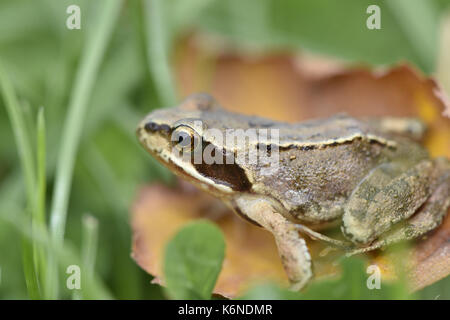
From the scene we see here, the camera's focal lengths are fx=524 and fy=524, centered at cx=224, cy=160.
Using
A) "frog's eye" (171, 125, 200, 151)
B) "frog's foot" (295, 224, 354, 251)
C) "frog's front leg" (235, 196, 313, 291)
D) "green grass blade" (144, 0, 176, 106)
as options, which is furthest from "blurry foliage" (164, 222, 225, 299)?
"green grass blade" (144, 0, 176, 106)

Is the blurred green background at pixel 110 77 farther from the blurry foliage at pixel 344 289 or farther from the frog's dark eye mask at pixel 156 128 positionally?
the blurry foliage at pixel 344 289

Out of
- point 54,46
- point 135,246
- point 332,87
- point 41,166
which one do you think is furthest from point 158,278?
point 54,46

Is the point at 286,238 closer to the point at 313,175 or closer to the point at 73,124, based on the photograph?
the point at 313,175

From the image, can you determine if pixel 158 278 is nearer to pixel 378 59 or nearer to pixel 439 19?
pixel 378 59

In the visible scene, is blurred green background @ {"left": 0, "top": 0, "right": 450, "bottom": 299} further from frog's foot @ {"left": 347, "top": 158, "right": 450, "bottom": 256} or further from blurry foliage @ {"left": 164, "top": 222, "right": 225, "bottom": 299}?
blurry foliage @ {"left": 164, "top": 222, "right": 225, "bottom": 299}

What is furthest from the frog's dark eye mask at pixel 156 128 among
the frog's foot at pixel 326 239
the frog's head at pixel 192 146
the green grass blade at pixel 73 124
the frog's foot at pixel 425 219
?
the frog's foot at pixel 425 219
